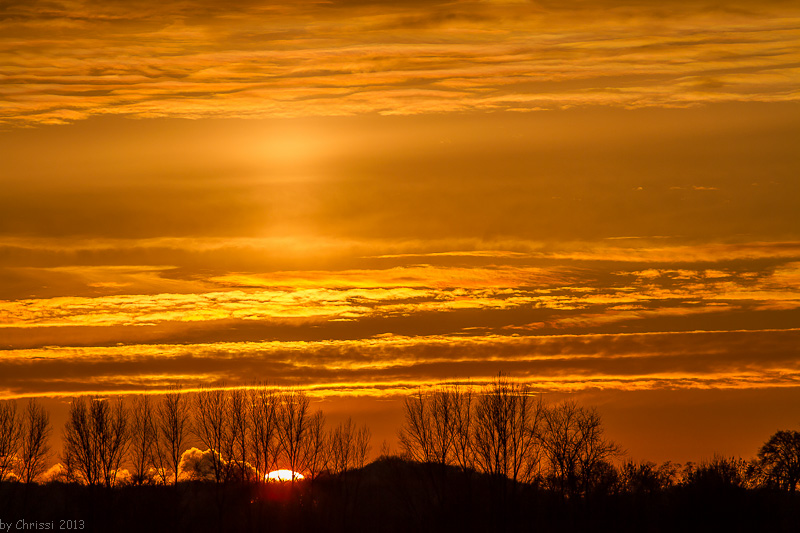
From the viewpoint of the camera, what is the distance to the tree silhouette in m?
87.9

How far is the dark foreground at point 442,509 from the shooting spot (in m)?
61.5

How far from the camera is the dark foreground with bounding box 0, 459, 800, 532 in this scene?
202 feet

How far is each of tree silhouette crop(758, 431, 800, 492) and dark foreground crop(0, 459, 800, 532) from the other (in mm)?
10571

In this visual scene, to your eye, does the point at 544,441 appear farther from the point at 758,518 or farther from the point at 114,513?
the point at 114,513

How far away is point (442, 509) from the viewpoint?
6544cm

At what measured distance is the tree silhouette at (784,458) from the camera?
87875 mm

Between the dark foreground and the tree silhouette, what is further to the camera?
the tree silhouette

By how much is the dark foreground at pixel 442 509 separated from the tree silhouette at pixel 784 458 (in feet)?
34.7

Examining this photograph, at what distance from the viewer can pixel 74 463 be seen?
69.4 metres

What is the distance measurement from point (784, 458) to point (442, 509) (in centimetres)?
4271

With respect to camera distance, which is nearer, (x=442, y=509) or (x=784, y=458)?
(x=442, y=509)

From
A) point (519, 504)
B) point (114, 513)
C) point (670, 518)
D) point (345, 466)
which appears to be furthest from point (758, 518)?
point (114, 513)

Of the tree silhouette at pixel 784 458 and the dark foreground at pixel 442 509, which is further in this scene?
the tree silhouette at pixel 784 458

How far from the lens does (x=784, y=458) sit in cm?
9056
